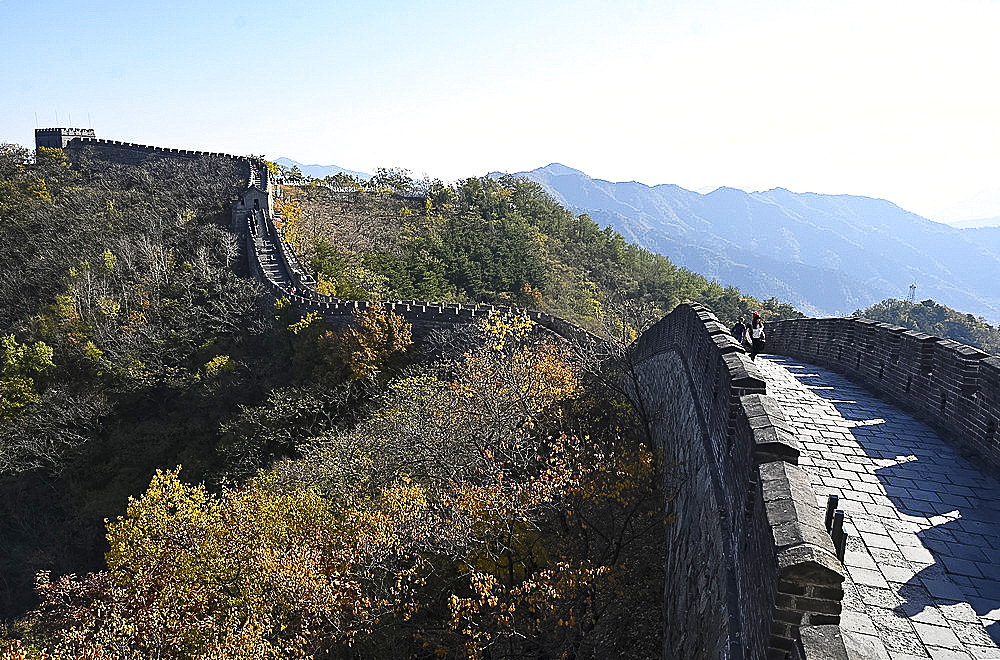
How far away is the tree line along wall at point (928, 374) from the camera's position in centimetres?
668

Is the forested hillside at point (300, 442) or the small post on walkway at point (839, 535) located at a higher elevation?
the small post on walkway at point (839, 535)

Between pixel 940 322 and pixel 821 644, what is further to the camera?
pixel 940 322

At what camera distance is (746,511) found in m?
4.59

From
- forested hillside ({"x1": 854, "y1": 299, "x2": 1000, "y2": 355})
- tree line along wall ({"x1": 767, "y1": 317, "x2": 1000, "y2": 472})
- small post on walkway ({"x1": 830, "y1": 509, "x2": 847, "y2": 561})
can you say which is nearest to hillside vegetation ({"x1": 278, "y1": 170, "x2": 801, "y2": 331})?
tree line along wall ({"x1": 767, "y1": 317, "x2": 1000, "y2": 472})

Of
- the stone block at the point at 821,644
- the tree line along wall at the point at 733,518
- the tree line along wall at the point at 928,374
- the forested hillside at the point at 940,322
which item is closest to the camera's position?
the stone block at the point at 821,644

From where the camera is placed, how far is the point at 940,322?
76.2 m

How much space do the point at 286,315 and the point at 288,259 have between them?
22.5ft

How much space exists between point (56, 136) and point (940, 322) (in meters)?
92.2

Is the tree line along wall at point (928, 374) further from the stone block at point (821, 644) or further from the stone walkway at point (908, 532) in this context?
the stone block at point (821, 644)

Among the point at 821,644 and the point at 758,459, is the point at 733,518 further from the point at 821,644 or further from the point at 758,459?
the point at 821,644

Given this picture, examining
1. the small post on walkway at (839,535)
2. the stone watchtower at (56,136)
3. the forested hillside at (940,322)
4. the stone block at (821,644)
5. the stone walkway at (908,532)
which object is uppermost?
the stone watchtower at (56,136)

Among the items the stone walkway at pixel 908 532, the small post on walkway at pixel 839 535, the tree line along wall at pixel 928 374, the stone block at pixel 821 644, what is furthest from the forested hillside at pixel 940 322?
the stone block at pixel 821 644

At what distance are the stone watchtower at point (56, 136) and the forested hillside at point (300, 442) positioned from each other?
1.85m

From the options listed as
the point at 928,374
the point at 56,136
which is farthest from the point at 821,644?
the point at 56,136
